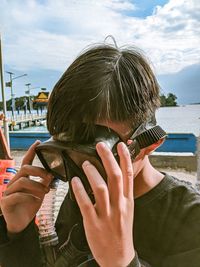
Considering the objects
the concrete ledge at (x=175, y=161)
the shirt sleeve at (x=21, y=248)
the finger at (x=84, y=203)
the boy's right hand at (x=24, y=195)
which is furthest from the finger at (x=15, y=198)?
the concrete ledge at (x=175, y=161)

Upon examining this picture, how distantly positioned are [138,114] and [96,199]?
1.23 feet

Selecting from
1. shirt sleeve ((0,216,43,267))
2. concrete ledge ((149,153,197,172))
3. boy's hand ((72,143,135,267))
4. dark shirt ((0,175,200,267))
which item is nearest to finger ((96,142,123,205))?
boy's hand ((72,143,135,267))

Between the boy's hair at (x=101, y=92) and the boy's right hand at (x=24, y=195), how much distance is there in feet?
0.50

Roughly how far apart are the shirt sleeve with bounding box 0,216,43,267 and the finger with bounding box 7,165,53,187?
173 millimetres

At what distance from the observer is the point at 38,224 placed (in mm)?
1070

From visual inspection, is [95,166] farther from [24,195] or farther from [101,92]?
[24,195]

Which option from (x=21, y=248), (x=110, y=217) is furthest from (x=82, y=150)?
(x=21, y=248)

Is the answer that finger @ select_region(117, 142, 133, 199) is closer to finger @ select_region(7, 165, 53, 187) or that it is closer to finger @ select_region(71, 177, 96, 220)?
finger @ select_region(71, 177, 96, 220)

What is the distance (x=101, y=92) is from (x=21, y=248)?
595 millimetres

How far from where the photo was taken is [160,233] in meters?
0.92

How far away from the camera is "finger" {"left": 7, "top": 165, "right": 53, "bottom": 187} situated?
37.3 inches

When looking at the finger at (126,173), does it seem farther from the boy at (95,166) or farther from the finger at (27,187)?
the finger at (27,187)

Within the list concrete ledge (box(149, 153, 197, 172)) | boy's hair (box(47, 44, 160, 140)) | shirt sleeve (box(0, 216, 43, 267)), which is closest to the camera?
boy's hair (box(47, 44, 160, 140))

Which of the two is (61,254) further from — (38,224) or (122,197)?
(122,197)
